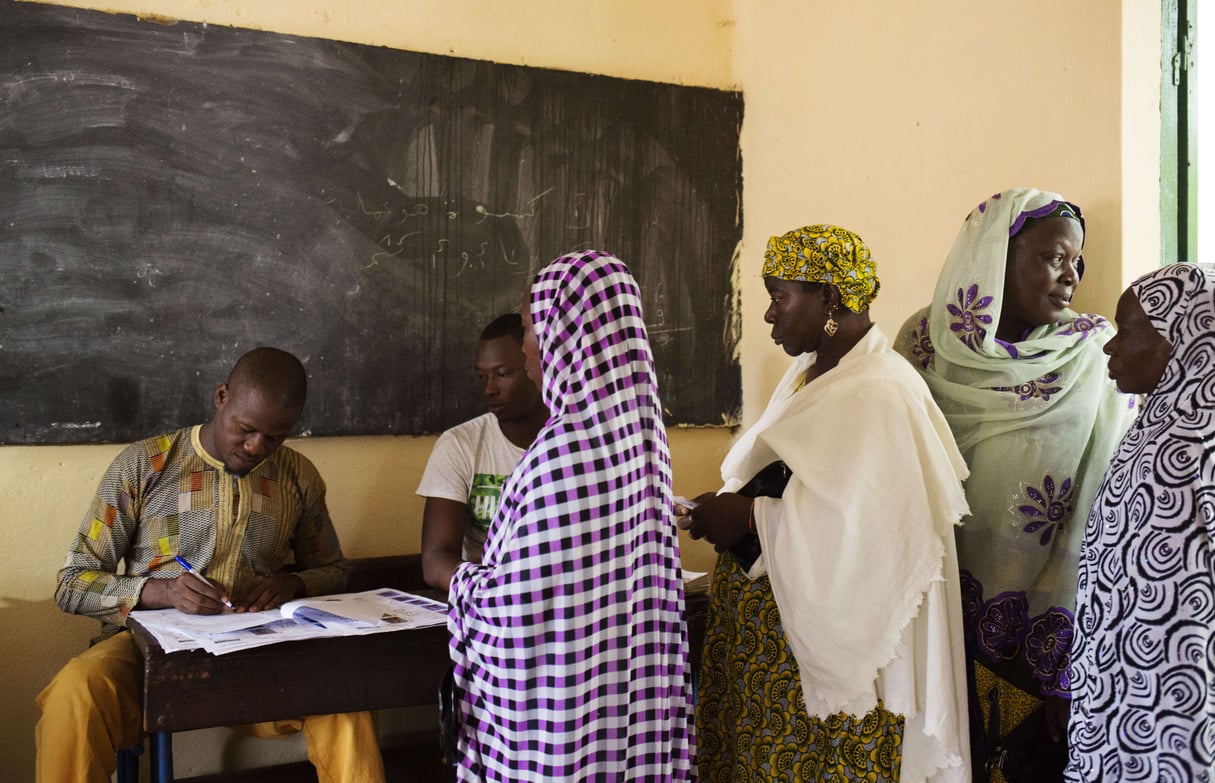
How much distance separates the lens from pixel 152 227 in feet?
10.9

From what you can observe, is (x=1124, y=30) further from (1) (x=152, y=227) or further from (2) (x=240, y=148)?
(1) (x=152, y=227)

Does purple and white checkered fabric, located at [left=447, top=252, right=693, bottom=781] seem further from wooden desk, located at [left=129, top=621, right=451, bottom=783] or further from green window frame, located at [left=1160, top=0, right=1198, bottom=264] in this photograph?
green window frame, located at [left=1160, top=0, right=1198, bottom=264]

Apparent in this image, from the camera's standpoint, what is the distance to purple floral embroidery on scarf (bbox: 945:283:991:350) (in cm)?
250

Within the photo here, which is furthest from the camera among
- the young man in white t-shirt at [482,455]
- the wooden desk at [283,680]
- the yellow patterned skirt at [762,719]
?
the young man in white t-shirt at [482,455]

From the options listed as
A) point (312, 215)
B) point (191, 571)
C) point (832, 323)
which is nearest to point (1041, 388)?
point (832, 323)

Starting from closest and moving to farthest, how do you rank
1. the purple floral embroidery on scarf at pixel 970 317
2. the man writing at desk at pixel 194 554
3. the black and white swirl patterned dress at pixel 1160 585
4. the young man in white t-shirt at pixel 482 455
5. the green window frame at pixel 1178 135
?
the black and white swirl patterned dress at pixel 1160 585
the purple floral embroidery on scarf at pixel 970 317
the man writing at desk at pixel 194 554
the green window frame at pixel 1178 135
the young man in white t-shirt at pixel 482 455

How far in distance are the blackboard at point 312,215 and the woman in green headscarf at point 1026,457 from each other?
175 centimetres

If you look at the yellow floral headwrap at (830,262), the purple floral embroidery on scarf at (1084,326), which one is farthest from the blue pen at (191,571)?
the purple floral embroidery on scarf at (1084,326)

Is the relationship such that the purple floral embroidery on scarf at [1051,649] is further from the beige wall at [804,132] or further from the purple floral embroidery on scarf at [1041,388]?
the beige wall at [804,132]

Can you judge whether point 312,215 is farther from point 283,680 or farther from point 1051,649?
point 1051,649

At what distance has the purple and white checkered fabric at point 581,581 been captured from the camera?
1.93m

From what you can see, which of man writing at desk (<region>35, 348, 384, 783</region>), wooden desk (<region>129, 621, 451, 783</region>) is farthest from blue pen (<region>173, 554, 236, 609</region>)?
wooden desk (<region>129, 621, 451, 783</region>)

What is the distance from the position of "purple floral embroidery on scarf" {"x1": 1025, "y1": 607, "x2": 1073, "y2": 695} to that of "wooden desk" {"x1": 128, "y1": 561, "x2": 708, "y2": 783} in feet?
4.57

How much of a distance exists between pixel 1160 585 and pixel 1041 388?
68cm
